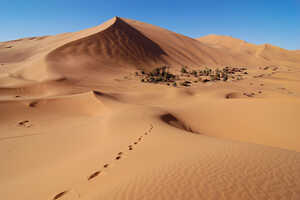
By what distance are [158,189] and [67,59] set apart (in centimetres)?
2088

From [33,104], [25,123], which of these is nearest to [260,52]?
[33,104]

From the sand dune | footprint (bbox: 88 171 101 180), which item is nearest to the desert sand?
footprint (bbox: 88 171 101 180)

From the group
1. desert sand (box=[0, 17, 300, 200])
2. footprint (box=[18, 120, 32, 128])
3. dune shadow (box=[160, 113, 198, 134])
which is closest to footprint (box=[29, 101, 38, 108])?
desert sand (box=[0, 17, 300, 200])

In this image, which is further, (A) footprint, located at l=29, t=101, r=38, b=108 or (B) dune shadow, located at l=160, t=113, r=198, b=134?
(A) footprint, located at l=29, t=101, r=38, b=108

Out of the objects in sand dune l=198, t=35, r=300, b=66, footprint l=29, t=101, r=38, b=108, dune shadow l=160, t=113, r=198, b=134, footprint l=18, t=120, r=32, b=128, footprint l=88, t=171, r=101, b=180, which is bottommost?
dune shadow l=160, t=113, r=198, b=134

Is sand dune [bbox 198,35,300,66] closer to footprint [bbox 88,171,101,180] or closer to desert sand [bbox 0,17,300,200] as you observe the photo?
desert sand [bbox 0,17,300,200]

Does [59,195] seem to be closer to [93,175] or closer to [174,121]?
[93,175]

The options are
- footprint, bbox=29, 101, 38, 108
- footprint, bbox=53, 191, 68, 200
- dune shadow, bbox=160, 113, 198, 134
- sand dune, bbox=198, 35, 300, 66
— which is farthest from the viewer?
sand dune, bbox=198, 35, 300, 66

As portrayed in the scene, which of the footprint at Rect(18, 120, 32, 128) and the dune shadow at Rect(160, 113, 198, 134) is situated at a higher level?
the footprint at Rect(18, 120, 32, 128)

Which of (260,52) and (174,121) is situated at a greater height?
(260,52)

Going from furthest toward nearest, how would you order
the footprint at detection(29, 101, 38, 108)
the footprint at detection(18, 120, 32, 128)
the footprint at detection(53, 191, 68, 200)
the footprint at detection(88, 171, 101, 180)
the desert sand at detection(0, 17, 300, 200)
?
1. the footprint at detection(29, 101, 38, 108)
2. the footprint at detection(18, 120, 32, 128)
3. the footprint at detection(88, 171, 101, 180)
4. the footprint at detection(53, 191, 68, 200)
5. the desert sand at detection(0, 17, 300, 200)

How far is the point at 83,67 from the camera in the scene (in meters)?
18.5

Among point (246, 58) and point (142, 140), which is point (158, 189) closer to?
point (142, 140)

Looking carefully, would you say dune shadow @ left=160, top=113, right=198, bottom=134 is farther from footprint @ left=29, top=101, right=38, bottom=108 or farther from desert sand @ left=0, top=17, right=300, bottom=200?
footprint @ left=29, top=101, right=38, bottom=108
